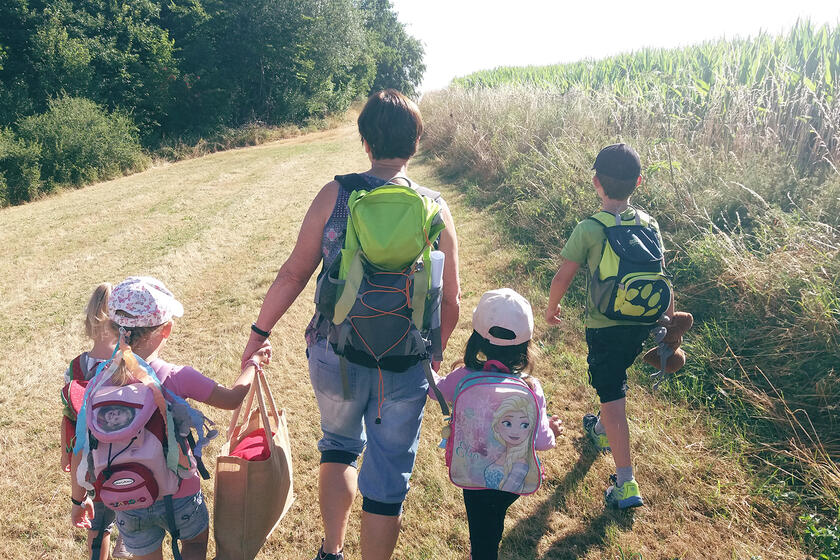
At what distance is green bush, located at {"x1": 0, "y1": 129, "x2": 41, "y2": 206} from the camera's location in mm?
12758

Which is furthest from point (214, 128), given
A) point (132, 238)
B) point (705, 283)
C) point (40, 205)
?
point (705, 283)

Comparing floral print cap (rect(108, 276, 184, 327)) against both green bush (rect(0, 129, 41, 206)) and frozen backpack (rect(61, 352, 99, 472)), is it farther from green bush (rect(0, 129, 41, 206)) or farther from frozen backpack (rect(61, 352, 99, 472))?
green bush (rect(0, 129, 41, 206))

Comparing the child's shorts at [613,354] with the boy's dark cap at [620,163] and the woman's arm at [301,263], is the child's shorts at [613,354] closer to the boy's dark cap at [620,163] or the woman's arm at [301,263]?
the boy's dark cap at [620,163]

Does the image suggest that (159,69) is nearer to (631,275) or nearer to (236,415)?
(236,415)

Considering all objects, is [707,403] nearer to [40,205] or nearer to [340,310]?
[340,310]

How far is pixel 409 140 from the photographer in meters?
1.86

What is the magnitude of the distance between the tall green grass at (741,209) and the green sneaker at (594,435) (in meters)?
0.61

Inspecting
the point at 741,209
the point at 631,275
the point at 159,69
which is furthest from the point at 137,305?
the point at 159,69

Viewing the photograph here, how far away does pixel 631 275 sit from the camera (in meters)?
2.44

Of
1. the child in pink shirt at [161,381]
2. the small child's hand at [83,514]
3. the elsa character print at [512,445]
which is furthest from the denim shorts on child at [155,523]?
the elsa character print at [512,445]

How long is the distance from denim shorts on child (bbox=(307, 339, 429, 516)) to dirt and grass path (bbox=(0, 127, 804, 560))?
909 millimetres

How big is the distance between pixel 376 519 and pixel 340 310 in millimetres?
816

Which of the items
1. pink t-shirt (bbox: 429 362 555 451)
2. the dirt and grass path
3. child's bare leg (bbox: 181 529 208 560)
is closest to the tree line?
the dirt and grass path

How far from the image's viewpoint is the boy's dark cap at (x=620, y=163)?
2529 mm
